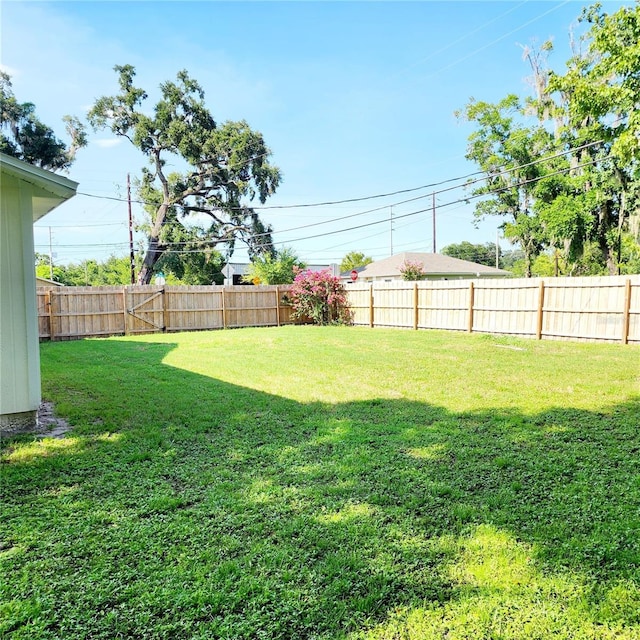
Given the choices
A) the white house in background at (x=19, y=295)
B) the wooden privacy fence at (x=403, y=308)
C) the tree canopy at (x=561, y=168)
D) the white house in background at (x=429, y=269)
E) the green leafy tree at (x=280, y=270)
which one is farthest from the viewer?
the white house in background at (x=429, y=269)

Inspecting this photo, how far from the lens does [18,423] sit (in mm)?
4078

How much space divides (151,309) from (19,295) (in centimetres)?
1053

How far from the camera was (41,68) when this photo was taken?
24.5 ft

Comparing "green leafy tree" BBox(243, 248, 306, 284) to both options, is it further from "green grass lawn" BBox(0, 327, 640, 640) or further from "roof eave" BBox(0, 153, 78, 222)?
"roof eave" BBox(0, 153, 78, 222)

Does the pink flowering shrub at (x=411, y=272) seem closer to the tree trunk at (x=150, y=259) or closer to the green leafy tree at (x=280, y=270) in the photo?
the green leafy tree at (x=280, y=270)

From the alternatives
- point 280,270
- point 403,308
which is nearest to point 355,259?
point 280,270

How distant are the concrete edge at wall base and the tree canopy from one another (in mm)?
10070

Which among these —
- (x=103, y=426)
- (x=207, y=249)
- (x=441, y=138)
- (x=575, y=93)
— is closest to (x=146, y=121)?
(x=207, y=249)

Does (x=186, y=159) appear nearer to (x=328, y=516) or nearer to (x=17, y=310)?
(x=17, y=310)

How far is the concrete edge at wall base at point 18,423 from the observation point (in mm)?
3987

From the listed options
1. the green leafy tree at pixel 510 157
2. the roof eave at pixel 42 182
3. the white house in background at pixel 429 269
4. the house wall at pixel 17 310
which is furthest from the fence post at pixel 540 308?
the white house in background at pixel 429 269

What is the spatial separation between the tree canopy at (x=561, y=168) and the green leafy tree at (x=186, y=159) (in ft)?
39.2

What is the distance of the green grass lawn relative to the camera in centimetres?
173

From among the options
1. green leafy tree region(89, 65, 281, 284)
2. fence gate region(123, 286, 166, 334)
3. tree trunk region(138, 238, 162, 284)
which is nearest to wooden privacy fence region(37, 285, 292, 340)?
fence gate region(123, 286, 166, 334)
